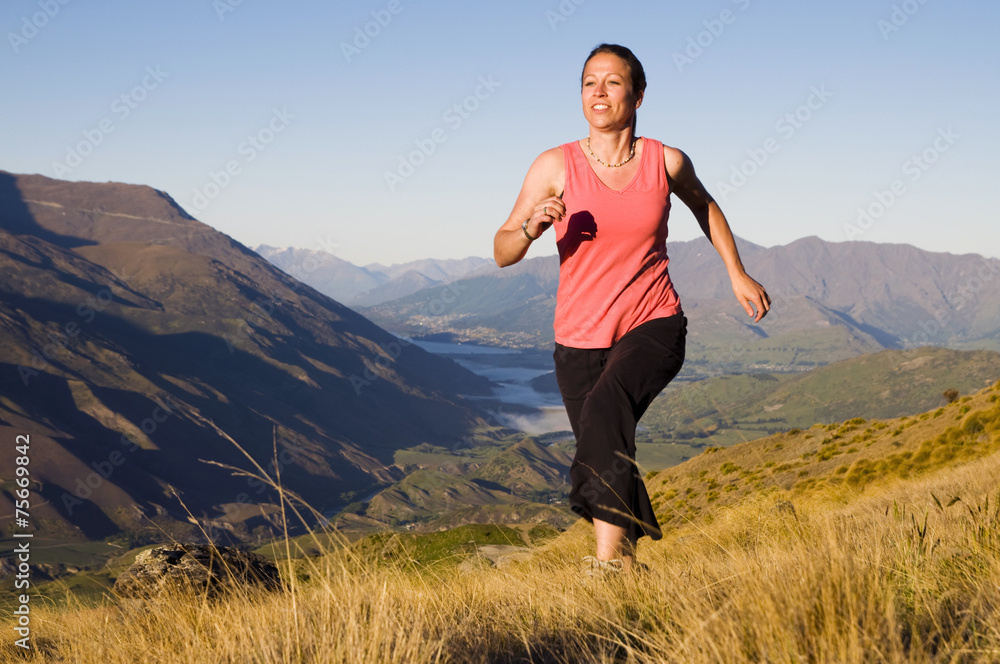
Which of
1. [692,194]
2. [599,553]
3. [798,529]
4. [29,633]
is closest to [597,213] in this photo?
[692,194]

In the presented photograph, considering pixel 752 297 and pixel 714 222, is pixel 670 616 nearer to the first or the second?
pixel 752 297

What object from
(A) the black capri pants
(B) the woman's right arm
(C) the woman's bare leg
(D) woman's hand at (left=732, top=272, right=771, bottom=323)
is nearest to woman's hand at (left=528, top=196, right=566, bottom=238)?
(B) the woman's right arm

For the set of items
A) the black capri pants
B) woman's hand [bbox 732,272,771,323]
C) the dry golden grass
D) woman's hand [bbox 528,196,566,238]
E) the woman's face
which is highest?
the woman's face

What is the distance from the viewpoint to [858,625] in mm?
2111

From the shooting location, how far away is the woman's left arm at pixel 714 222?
391 centimetres

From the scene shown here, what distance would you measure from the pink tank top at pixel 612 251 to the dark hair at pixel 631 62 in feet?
1.24

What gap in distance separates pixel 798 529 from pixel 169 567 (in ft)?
17.6

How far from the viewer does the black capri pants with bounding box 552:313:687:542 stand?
3.42 metres

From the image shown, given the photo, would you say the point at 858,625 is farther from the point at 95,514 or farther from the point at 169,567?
the point at 95,514

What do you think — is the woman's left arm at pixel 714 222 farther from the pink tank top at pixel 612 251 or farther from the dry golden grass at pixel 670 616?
the dry golden grass at pixel 670 616

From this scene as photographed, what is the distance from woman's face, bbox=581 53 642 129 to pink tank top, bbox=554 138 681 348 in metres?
0.23

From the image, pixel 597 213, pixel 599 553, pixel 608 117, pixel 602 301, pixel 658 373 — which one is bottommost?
pixel 599 553

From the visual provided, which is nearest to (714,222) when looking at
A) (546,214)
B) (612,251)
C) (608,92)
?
(612,251)

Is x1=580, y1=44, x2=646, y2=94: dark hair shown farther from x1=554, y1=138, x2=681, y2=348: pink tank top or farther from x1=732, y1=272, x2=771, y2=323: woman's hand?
x1=732, y1=272, x2=771, y2=323: woman's hand
